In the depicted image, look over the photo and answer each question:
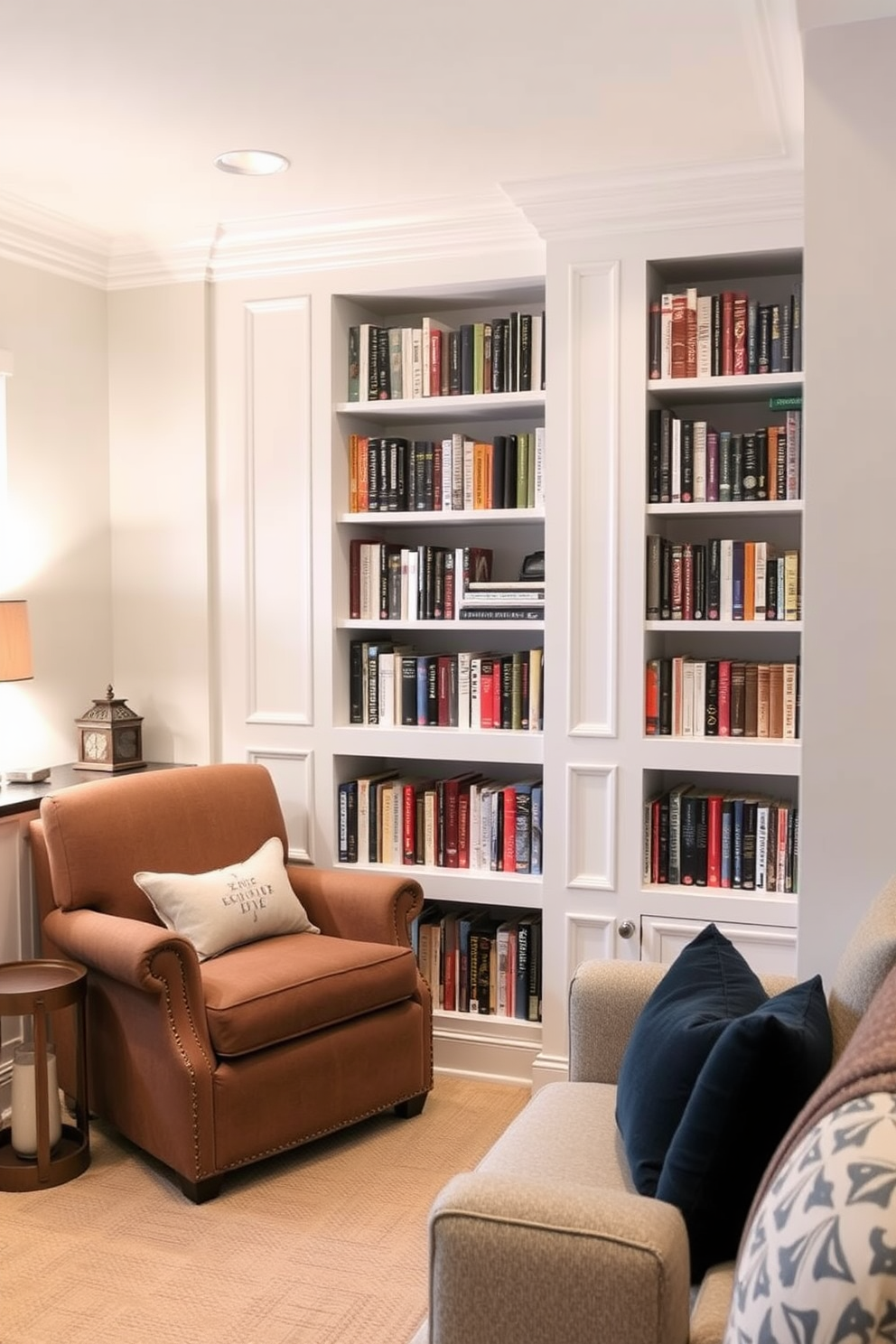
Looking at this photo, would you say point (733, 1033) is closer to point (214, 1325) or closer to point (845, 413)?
point (845, 413)

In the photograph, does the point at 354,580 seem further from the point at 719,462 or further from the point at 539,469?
the point at 719,462

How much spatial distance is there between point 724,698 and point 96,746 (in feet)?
6.30

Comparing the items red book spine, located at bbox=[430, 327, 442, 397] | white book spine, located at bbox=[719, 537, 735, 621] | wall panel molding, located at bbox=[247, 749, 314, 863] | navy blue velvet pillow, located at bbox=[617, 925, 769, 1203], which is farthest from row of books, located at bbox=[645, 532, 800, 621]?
navy blue velvet pillow, located at bbox=[617, 925, 769, 1203]

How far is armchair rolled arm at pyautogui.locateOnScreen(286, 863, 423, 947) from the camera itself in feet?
11.8

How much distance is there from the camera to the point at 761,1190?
151 centimetres

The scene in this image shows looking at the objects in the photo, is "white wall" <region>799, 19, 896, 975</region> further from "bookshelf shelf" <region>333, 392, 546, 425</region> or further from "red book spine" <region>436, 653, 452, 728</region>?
"red book spine" <region>436, 653, 452, 728</region>

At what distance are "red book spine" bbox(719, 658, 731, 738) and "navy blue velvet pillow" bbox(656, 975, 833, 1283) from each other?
184 cm

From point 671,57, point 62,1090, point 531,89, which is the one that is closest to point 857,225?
point 671,57

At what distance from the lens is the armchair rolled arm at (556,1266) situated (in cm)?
153

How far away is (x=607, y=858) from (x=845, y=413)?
1675 millimetres

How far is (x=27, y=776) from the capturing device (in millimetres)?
3680

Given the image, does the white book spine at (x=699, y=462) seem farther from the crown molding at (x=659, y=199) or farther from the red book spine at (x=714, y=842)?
the red book spine at (x=714, y=842)

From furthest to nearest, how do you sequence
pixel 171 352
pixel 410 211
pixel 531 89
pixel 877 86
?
pixel 171 352 → pixel 410 211 → pixel 531 89 → pixel 877 86

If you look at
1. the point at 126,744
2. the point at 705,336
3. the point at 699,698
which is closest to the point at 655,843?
the point at 699,698
